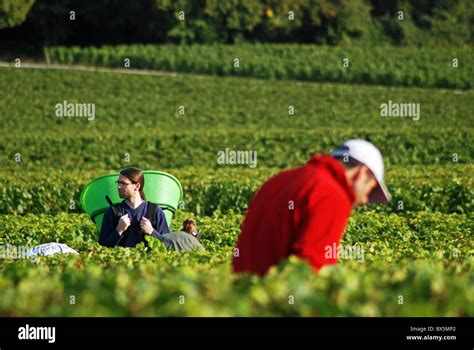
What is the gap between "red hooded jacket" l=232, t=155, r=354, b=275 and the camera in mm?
5438

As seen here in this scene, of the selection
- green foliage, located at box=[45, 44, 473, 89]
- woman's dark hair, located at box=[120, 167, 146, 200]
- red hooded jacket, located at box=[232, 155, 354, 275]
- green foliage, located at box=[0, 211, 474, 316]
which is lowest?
green foliage, located at box=[0, 211, 474, 316]

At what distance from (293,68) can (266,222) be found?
45.3 meters

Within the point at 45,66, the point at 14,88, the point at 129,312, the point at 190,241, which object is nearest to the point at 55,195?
the point at 190,241

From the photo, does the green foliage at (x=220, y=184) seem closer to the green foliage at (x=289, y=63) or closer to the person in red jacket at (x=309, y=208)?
the green foliage at (x=289, y=63)

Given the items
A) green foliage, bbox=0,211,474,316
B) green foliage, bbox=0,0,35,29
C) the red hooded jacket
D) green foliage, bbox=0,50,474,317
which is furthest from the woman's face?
green foliage, bbox=0,0,35,29

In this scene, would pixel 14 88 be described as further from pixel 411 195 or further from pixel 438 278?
pixel 438 278

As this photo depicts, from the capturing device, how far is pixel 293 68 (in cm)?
5056

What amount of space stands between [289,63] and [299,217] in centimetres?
4613

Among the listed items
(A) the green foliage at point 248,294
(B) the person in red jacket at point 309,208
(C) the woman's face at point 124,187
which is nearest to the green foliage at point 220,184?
(A) the green foliage at point 248,294

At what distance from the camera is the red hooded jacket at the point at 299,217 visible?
5.44 meters

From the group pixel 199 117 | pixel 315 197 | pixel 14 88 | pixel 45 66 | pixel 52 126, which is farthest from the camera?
pixel 45 66

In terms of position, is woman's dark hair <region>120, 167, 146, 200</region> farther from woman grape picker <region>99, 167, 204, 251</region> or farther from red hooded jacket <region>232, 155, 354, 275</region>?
red hooded jacket <region>232, 155, 354, 275</region>

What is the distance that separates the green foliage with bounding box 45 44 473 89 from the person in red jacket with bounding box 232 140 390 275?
1740 inches
